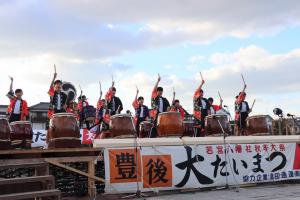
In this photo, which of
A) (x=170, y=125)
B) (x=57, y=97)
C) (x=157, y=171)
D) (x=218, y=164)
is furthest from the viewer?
(x=170, y=125)

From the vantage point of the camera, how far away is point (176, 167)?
8883 mm

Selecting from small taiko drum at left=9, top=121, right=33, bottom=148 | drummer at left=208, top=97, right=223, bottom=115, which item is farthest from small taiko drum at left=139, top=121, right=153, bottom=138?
small taiko drum at left=9, top=121, right=33, bottom=148

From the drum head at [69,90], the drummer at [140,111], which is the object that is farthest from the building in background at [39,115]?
the drum head at [69,90]

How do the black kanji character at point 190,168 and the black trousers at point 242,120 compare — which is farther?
the black trousers at point 242,120

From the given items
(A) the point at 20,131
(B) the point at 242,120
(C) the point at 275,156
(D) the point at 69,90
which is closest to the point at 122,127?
(D) the point at 69,90

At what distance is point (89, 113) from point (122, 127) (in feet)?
12.9

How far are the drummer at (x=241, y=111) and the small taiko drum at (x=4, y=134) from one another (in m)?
7.32

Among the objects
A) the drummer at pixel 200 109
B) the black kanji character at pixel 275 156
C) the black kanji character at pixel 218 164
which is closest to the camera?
the black kanji character at pixel 218 164

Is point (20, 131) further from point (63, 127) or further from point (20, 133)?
Result: point (63, 127)

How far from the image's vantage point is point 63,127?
29.0 ft

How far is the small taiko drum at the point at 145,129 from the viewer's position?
40.2ft

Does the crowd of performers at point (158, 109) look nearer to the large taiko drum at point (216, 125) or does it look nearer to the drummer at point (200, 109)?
the drummer at point (200, 109)

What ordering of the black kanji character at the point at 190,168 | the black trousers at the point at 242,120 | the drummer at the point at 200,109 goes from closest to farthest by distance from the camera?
the black kanji character at the point at 190,168
the drummer at the point at 200,109
the black trousers at the point at 242,120

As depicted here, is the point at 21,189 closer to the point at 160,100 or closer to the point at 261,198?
the point at 261,198
